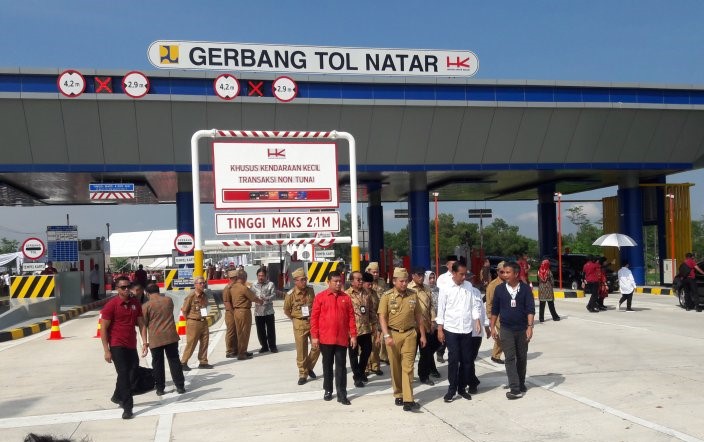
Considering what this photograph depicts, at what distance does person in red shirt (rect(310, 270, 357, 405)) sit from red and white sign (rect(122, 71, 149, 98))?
55.5 feet

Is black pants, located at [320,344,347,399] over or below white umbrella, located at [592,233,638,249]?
below

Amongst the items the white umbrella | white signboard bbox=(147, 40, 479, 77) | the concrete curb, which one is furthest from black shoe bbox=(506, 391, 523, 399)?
white signboard bbox=(147, 40, 479, 77)

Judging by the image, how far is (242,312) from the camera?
39.9 ft

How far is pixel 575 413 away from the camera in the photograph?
7492mm

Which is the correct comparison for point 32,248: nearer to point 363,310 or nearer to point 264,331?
point 264,331

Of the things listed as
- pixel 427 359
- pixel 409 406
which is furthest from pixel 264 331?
pixel 409 406

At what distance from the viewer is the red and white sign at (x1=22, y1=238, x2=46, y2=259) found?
22.3 m

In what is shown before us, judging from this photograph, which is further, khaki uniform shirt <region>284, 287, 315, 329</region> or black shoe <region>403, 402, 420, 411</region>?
khaki uniform shirt <region>284, 287, 315, 329</region>

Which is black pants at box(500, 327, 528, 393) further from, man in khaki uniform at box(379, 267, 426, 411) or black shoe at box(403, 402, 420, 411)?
black shoe at box(403, 402, 420, 411)

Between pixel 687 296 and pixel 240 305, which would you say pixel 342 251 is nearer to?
pixel 687 296

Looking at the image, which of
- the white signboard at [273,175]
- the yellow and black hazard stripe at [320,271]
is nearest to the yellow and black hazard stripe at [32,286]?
the yellow and black hazard stripe at [320,271]

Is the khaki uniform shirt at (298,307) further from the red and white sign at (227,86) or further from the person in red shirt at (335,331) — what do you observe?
the red and white sign at (227,86)

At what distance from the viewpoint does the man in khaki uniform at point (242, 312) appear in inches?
480

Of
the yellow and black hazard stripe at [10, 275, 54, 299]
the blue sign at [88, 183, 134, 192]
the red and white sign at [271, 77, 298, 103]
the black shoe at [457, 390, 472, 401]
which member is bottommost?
the black shoe at [457, 390, 472, 401]
